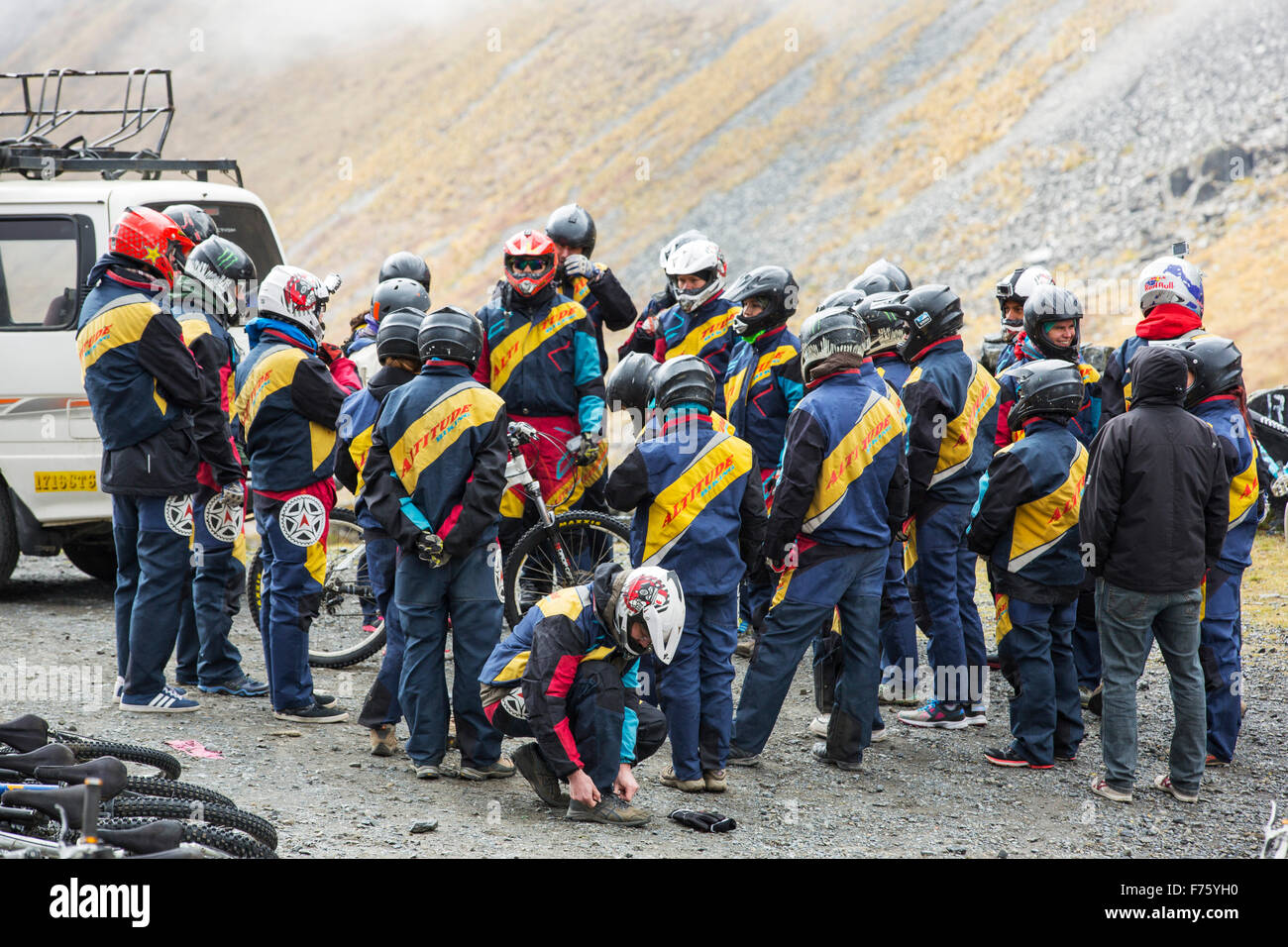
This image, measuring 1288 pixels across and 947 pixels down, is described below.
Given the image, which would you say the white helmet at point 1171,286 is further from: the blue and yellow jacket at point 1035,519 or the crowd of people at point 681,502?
the blue and yellow jacket at point 1035,519

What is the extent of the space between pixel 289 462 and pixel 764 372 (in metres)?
2.76

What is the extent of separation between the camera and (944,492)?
724cm

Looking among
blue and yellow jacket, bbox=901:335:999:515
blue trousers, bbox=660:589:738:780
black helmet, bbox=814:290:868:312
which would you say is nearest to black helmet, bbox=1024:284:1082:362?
blue and yellow jacket, bbox=901:335:999:515

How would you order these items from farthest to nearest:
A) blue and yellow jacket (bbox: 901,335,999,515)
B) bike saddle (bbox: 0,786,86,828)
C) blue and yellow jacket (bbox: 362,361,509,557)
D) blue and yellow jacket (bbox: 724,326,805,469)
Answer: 1. blue and yellow jacket (bbox: 724,326,805,469)
2. blue and yellow jacket (bbox: 901,335,999,515)
3. blue and yellow jacket (bbox: 362,361,509,557)
4. bike saddle (bbox: 0,786,86,828)

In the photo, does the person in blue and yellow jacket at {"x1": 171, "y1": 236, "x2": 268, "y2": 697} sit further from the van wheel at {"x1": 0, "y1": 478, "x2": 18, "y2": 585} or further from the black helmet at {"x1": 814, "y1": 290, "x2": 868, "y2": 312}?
the black helmet at {"x1": 814, "y1": 290, "x2": 868, "y2": 312}

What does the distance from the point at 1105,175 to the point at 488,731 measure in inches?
1307

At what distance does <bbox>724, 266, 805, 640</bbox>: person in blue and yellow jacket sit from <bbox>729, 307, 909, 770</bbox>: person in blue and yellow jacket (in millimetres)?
1004

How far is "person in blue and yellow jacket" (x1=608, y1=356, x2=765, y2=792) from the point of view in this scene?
5949mm

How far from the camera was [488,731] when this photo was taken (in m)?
6.05

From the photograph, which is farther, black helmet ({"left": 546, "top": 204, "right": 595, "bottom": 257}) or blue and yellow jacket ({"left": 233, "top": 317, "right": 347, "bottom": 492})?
black helmet ({"left": 546, "top": 204, "right": 595, "bottom": 257})

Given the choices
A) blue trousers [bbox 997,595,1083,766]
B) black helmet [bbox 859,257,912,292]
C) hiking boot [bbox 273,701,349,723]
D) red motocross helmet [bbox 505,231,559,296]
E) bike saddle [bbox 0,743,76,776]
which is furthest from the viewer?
black helmet [bbox 859,257,912,292]

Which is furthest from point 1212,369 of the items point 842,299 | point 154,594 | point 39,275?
point 39,275

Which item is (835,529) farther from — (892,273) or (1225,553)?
(892,273)
